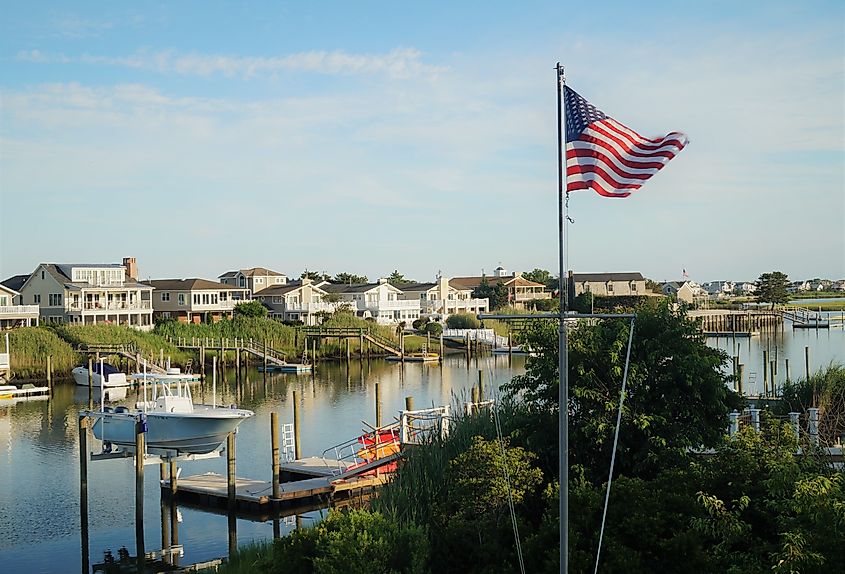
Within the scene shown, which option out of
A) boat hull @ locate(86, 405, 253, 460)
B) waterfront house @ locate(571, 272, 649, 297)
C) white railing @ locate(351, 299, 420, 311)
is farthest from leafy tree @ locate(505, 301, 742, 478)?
waterfront house @ locate(571, 272, 649, 297)

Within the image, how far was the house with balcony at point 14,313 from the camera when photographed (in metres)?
74.6

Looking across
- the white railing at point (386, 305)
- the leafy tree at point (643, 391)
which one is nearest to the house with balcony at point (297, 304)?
the white railing at point (386, 305)

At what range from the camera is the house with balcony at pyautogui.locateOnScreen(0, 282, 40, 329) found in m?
74.6

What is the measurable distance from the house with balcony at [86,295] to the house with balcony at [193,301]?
6.07 m

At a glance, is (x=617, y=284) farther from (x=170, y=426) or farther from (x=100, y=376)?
(x=170, y=426)

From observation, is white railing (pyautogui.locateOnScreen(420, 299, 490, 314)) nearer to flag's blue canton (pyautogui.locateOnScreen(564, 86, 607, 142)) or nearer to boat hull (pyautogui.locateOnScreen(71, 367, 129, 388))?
boat hull (pyautogui.locateOnScreen(71, 367, 129, 388))

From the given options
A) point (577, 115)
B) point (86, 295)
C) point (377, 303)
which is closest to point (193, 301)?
point (86, 295)

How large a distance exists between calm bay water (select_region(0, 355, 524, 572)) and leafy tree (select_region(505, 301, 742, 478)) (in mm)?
3909

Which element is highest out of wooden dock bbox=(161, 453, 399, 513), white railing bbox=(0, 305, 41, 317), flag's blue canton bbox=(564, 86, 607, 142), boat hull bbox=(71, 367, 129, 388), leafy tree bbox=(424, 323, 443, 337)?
flag's blue canton bbox=(564, 86, 607, 142)

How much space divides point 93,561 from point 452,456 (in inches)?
409

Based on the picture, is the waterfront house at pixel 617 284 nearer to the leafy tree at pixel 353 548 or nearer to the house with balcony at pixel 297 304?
the house with balcony at pixel 297 304

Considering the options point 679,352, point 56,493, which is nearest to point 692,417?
point 679,352

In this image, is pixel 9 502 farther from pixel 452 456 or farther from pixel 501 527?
pixel 501 527

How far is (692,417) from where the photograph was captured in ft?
60.2
